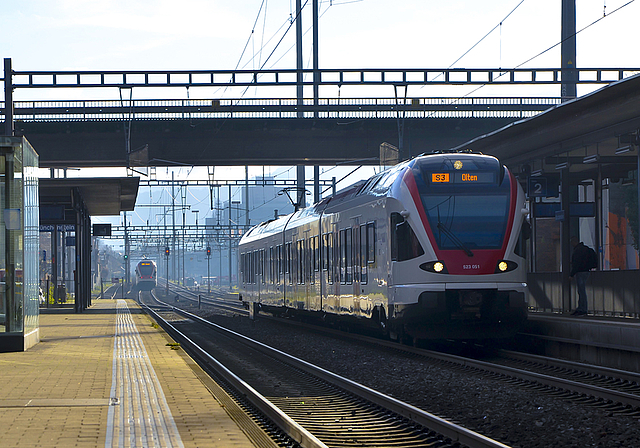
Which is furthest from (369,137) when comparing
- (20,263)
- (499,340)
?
(20,263)

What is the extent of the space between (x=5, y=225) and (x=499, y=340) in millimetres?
9877

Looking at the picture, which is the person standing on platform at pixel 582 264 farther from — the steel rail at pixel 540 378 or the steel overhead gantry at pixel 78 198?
the steel overhead gantry at pixel 78 198

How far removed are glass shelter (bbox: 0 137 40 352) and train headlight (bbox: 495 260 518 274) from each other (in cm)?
846

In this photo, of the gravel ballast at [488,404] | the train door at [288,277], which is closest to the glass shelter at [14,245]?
the gravel ballast at [488,404]

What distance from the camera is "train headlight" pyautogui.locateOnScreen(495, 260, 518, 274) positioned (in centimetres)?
1561

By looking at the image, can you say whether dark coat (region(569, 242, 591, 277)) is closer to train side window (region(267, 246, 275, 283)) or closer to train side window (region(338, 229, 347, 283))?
train side window (region(338, 229, 347, 283))

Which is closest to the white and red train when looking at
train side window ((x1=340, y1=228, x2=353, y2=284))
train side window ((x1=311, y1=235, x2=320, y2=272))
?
train side window ((x1=340, y1=228, x2=353, y2=284))

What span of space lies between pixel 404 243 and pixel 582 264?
177 inches

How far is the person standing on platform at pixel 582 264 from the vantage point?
18.0 m

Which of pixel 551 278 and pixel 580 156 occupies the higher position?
pixel 580 156

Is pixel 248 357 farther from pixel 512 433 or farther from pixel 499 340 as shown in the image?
pixel 512 433

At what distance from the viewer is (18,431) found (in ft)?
25.6

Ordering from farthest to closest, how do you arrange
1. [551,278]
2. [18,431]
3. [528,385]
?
[551,278], [528,385], [18,431]

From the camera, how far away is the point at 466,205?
1577cm
